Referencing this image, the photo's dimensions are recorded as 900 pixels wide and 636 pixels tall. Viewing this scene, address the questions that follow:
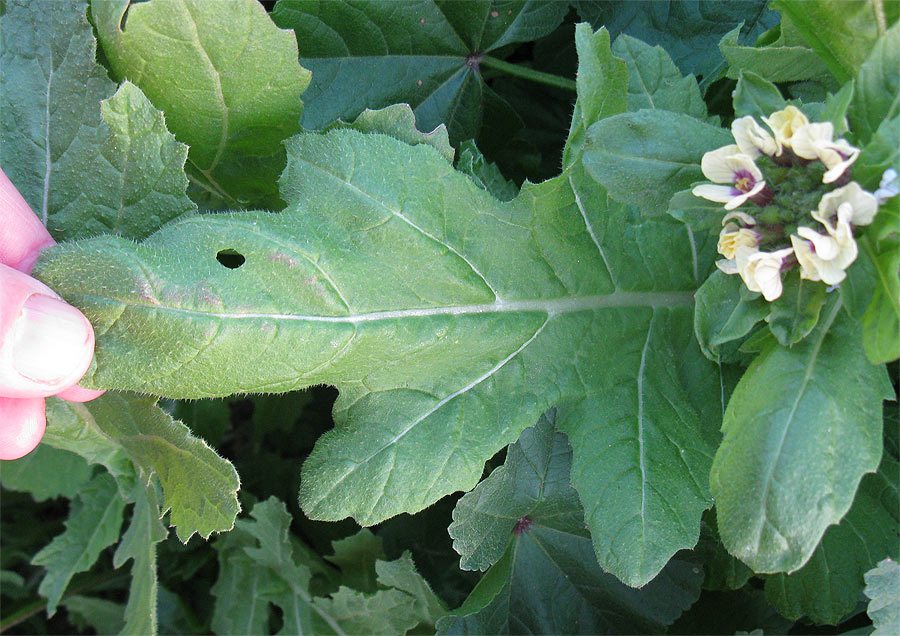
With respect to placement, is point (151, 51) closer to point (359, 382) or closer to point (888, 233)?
point (359, 382)

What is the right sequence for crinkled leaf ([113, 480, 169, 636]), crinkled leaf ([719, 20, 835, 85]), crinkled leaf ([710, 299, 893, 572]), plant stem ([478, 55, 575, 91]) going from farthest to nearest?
plant stem ([478, 55, 575, 91]) → crinkled leaf ([113, 480, 169, 636]) → crinkled leaf ([719, 20, 835, 85]) → crinkled leaf ([710, 299, 893, 572])

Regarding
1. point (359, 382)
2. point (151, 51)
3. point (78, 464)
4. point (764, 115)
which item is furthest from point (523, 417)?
point (78, 464)

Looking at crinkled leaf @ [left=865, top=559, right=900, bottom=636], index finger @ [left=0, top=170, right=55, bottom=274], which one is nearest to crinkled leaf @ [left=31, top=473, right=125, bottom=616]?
index finger @ [left=0, top=170, right=55, bottom=274]

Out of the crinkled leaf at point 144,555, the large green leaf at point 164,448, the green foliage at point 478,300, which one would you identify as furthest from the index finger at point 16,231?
the crinkled leaf at point 144,555

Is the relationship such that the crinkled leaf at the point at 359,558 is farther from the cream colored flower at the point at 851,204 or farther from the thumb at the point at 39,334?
the cream colored flower at the point at 851,204

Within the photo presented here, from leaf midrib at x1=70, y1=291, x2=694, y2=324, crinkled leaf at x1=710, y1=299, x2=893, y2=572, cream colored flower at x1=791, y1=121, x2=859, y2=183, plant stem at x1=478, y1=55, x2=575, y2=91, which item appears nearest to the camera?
cream colored flower at x1=791, y1=121, x2=859, y2=183

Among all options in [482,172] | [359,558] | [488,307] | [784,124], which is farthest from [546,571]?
[784,124]

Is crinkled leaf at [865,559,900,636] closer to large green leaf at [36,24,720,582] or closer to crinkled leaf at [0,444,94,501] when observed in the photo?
large green leaf at [36,24,720,582]

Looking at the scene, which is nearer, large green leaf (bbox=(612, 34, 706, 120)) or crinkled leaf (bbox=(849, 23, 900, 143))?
crinkled leaf (bbox=(849, 23, 900, 143))
